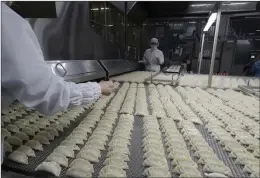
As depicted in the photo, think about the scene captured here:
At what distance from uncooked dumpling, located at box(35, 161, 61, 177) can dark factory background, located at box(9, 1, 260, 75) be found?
137cm

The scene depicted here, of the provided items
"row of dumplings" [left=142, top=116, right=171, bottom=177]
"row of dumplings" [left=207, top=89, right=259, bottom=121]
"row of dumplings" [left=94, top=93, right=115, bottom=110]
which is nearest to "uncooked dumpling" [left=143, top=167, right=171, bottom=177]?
"row of dumplings" [left=142, top=116, right=171, bottom=177]

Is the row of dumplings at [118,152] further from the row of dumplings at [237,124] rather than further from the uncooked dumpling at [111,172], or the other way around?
the row of dumplings at [237,124]

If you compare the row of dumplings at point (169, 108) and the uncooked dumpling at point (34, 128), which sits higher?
the row of dumplings at point (169, 108)

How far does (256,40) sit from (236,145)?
5783mm

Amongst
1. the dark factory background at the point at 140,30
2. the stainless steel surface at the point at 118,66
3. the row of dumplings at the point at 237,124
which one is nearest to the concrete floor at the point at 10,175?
the row of dumplings at the point at 237,124

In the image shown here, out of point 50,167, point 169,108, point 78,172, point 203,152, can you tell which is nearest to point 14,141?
point 50,167

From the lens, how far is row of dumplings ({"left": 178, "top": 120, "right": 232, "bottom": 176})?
834 millimetres

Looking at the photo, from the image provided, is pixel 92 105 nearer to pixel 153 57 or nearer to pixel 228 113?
pixel 228 113

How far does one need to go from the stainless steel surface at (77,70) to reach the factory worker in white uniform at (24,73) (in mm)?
1107

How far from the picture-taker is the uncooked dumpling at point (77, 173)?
799 millimetres

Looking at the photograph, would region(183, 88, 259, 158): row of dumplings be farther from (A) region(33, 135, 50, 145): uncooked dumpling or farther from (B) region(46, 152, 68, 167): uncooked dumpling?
(A) region(33, 135, 50, 145): uncooked dumpling

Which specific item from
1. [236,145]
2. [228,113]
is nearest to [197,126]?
[236,145]

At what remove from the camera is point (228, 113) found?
162 centimetres

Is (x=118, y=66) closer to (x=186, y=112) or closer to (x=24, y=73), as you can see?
(x=186, y=112)
